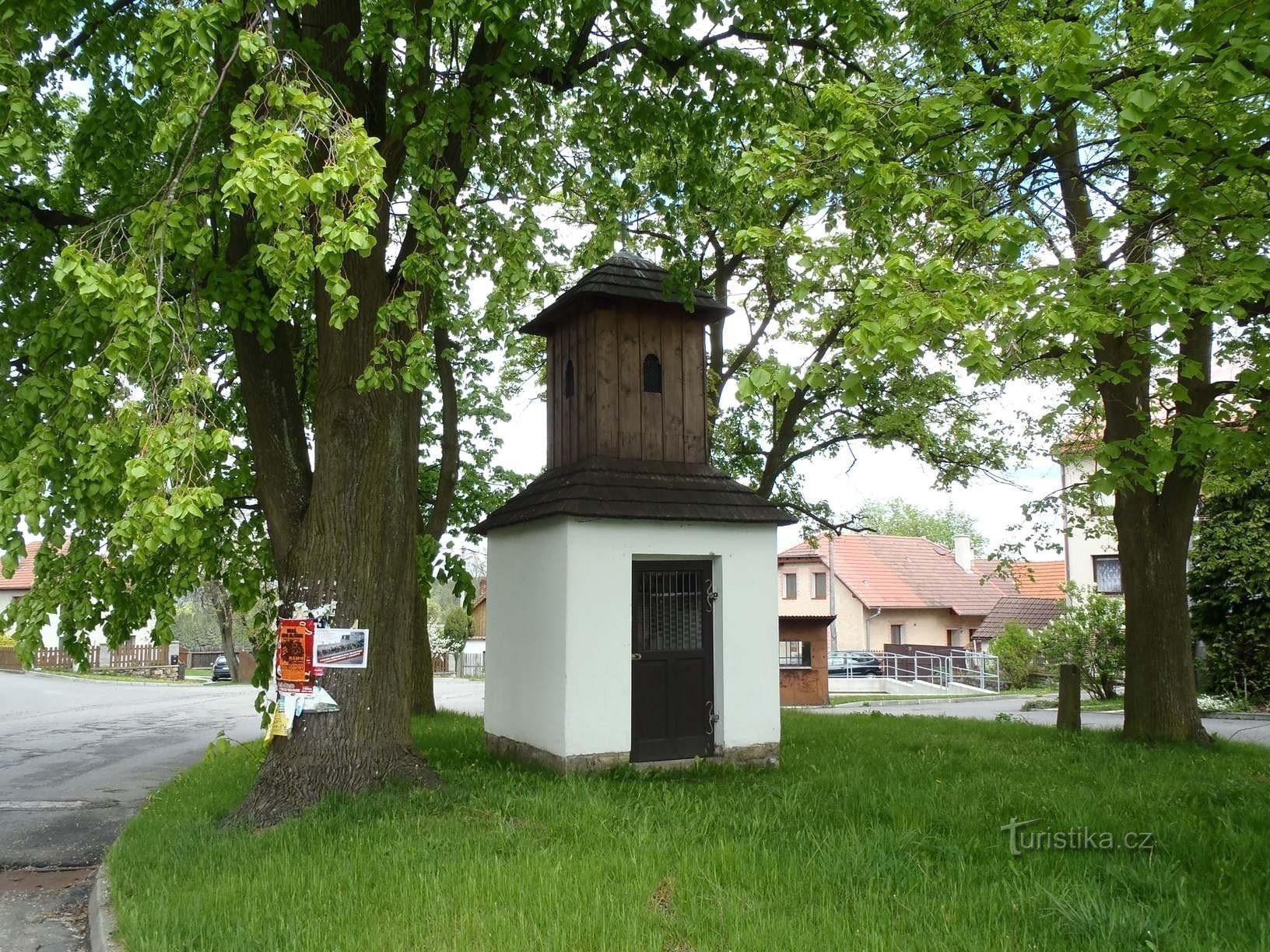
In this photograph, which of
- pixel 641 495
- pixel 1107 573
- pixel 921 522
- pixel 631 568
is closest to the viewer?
pixel 631 568

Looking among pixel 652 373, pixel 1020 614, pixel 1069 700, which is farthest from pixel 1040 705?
pixel 1020 614

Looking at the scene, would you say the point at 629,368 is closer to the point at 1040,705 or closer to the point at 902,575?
the point at 1040,705

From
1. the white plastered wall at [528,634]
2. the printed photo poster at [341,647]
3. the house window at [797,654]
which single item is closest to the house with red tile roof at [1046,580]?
the house window at [797,654]

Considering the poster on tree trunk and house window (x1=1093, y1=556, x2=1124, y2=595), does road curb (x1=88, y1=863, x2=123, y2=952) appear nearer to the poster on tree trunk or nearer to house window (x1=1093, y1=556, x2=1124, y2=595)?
the poster on tree trunk

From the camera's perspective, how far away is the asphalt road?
269 inches

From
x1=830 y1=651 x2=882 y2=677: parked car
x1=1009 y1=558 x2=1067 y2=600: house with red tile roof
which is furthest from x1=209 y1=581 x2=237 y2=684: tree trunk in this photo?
x1=1009 y1=558 x2=1067 y2=600: house with red tile roof

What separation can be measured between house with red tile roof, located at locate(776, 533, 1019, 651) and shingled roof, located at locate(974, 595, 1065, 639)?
565 cm

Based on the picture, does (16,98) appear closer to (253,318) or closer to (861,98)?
(253,318)

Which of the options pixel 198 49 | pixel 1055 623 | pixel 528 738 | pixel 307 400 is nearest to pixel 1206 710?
pixel 1055 623

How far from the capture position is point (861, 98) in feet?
24.0

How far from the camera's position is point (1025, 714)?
800 inches

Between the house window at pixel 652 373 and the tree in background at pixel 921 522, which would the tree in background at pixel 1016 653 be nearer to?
the house window at pixel 652 373

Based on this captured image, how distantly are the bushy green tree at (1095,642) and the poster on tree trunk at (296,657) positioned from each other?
21531 mm

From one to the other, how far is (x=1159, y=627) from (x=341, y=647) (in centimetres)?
1018
